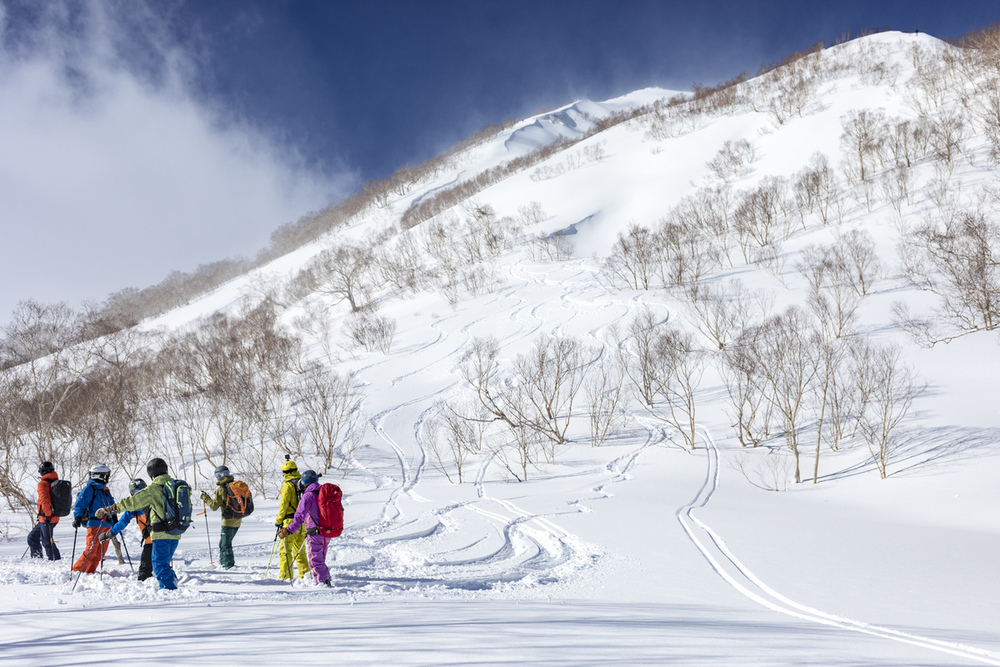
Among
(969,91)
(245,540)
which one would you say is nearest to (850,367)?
(245,540)

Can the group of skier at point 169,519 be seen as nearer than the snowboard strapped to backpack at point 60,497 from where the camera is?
Yes

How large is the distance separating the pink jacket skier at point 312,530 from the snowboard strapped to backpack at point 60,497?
483cm

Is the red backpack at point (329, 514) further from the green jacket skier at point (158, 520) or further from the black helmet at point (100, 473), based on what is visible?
the black helmet at point (100, 473)

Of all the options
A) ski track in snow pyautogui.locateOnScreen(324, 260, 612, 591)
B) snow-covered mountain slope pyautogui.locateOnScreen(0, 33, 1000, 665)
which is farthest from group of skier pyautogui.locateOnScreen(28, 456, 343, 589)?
ski track in snow pyautogui.locateOnScreen(324, 260, 612, 591)

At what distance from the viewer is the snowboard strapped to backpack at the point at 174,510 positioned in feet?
21.9

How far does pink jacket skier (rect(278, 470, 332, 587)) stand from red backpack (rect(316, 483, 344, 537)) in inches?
2.8

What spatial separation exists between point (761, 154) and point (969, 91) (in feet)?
76.9

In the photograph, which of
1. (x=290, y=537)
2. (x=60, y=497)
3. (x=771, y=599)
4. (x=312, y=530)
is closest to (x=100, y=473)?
(x=60, y=497)

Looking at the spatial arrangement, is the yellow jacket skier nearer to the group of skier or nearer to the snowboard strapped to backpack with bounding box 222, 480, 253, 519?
the group of skier

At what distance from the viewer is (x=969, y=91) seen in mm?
56688

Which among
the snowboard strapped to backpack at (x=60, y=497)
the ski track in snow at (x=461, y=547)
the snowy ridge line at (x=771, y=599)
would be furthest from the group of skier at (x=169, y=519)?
the snowy ridge line at (x=771, y=599)

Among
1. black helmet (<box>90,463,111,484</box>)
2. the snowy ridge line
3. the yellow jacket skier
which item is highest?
black helmet (<box>90,463,111,484</box>)

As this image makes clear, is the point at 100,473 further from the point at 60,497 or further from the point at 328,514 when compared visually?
the point at 328,514

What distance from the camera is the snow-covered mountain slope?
193 inches
